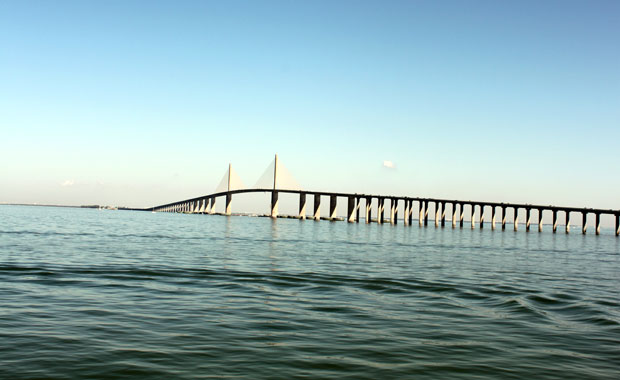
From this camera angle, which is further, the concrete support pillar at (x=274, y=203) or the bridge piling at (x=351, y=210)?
the concrete support pillar at (x=274, y=203)

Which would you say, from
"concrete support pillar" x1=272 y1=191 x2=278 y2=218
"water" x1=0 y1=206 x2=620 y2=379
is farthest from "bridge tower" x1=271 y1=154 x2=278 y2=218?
"water" x1=0 y1=206 x2=620 y2=379

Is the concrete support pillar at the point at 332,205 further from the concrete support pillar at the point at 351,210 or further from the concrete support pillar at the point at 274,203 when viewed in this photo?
the concrete support pillar at the point at 274,203

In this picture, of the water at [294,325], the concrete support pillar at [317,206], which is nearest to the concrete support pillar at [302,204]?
the concrete support pillar at [317,206]

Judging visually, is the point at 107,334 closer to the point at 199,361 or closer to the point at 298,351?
the point at 199,361

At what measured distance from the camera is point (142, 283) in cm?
1988

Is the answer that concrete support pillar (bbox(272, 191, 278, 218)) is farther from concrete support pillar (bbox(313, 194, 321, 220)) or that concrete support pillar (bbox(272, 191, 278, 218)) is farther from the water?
the water

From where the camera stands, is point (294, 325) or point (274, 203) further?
point (274, 203)

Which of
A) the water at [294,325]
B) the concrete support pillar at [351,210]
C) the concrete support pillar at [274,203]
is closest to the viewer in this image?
the water at [294,325]

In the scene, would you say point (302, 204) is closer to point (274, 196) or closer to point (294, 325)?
point (274, 196)

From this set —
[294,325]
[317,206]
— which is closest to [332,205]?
[317,206]

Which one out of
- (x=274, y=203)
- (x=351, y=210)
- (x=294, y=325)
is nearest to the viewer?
(x=294, y=325)

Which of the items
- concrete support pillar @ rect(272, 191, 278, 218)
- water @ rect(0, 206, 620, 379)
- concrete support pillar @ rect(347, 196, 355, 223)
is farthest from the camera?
concrete support pillar @ rect(272, 191, 278, 218)

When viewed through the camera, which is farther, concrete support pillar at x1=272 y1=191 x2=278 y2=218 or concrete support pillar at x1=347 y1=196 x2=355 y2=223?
concrete support pillar at x1=272 y1=191 x2=278 y2=218

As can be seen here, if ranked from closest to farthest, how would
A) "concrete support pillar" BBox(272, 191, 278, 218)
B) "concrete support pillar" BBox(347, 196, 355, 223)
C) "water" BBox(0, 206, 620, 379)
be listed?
"water" BBox(0, 206, 620, 379) → "concrete support pillar" BBox(347, 196, 355, 223) → "concrete support pillar" BBox(272, 191, 278, 218)
